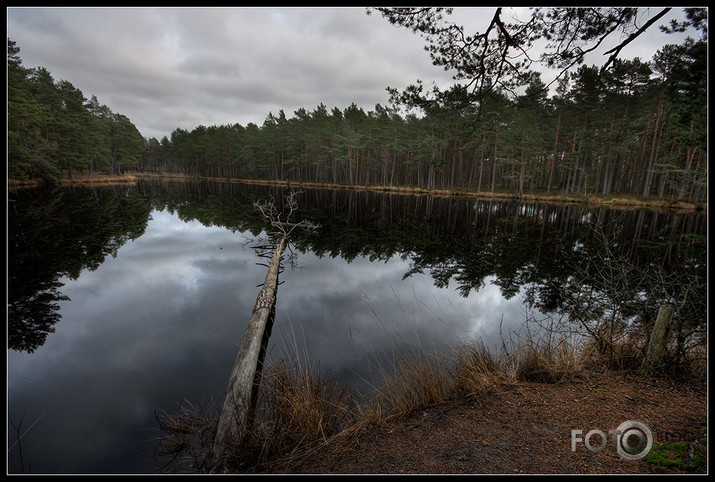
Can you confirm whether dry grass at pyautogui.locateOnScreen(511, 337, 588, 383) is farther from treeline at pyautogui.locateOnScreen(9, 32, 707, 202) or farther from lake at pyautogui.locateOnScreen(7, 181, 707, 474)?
treeline at pyautogui.locateOnScreen(9, 32, 707, 202)

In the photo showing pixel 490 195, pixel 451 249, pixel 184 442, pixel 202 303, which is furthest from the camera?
pixel 490 195

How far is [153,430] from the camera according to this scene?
3934 millimetres

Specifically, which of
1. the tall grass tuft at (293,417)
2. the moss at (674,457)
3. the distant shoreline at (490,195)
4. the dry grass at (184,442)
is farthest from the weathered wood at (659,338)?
the distant shoreline at (490,195)

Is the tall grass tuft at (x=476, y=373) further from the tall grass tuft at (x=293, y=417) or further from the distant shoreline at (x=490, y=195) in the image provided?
the distant shoreline at (x=490, y=195)

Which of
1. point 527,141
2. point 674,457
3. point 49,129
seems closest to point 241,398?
point 674,457

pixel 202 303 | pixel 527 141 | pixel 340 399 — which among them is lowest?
pixel 202 303

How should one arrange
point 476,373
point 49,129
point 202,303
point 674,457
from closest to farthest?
point 674,457 → point 476,373 → point 202,303 → point 49,129

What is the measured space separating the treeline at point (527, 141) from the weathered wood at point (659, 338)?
128 inches

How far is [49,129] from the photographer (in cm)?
3819

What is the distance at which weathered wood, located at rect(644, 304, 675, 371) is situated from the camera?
3.88 metres

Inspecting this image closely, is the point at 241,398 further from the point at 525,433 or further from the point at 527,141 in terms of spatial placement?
the point at 527,141

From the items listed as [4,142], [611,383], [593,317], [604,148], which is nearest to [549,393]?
[611,383]

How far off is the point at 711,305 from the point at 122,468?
6395mm

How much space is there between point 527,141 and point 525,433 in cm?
4092
